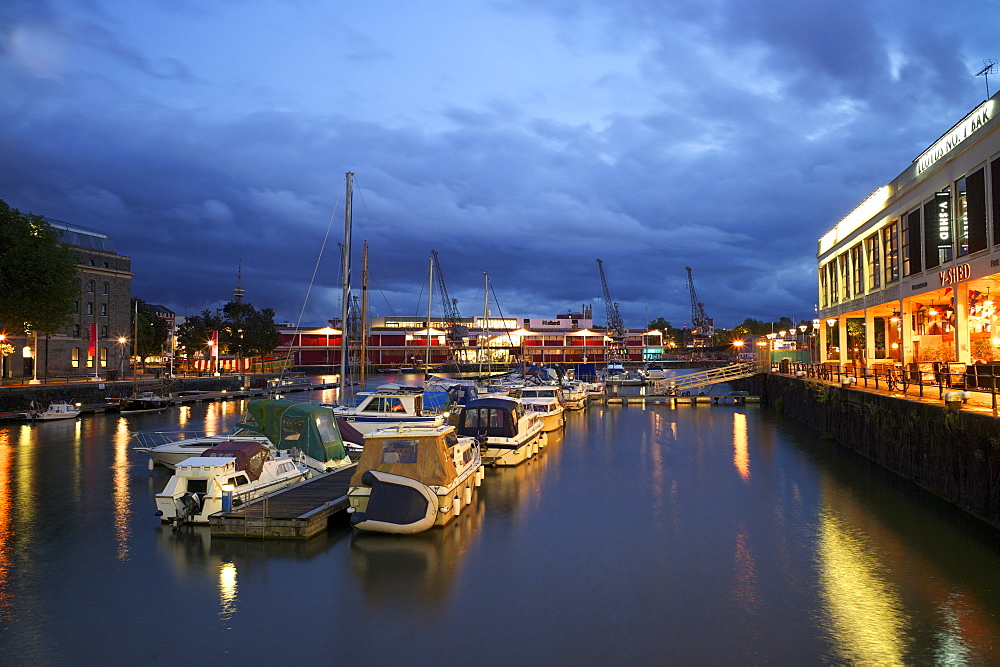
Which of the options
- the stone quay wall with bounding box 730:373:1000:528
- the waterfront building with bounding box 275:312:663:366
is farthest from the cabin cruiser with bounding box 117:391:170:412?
the waterfront building with bounding box 275:312:663:366

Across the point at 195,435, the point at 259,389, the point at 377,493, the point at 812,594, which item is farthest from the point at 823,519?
the point at 259,389

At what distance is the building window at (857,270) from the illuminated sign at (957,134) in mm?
13279

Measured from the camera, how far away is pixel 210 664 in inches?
438

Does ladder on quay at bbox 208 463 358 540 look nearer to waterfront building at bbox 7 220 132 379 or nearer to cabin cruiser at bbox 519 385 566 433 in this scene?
cabin cruiser at bbox 519 385 566 433

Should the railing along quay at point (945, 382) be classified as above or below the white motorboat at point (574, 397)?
above

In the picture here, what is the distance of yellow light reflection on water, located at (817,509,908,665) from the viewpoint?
11.5 m

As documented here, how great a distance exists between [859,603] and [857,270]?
38.9 metres

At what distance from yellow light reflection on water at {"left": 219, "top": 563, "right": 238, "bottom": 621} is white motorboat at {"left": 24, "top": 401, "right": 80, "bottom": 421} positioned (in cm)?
4211

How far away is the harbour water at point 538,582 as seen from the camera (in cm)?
1172

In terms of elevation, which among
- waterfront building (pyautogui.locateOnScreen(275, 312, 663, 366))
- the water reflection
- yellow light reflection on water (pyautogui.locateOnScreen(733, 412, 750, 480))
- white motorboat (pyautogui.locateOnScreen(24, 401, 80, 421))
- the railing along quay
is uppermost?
waterfront building (pyautogui.locateOnScreen(275, 312, 663, 366))

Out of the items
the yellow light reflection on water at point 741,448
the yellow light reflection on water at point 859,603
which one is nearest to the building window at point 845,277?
the yellow light reflection on water at point 741,448

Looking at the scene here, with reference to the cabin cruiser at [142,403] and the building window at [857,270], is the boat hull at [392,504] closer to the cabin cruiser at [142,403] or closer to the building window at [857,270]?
the building window at [857,270]

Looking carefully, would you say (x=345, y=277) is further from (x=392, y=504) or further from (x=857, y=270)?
(x=857, y=270)

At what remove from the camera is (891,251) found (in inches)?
1544
